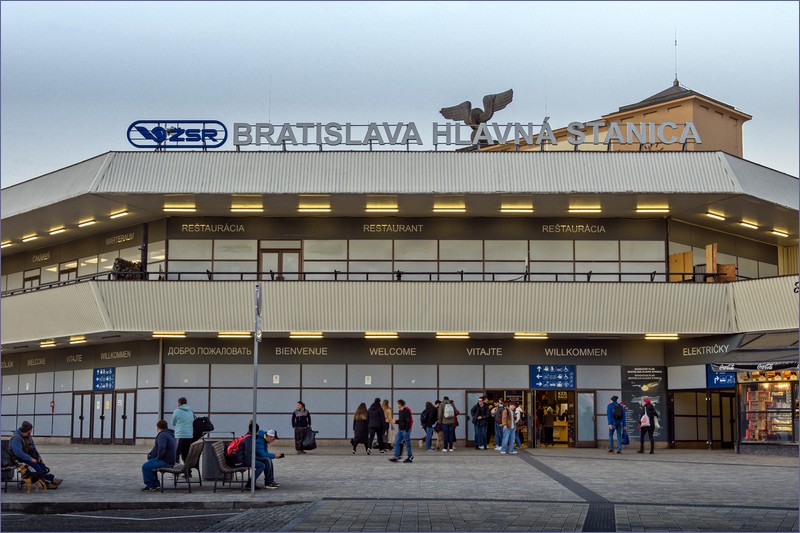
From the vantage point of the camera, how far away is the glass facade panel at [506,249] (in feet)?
124

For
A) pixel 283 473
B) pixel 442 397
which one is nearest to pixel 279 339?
pixel 442 397

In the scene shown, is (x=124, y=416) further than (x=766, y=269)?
No

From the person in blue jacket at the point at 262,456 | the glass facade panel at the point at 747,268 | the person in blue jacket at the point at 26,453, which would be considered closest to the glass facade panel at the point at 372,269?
the glass facade panel at the point at 747,268

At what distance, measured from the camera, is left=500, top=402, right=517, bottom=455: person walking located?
3244 centimetres

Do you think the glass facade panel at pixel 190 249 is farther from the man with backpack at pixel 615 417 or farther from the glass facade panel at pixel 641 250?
the man with backpack at pixel 615 417

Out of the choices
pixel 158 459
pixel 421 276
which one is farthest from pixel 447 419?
pixel 158 459

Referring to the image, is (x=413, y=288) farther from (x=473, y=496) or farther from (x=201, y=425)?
(x=473, y=496)

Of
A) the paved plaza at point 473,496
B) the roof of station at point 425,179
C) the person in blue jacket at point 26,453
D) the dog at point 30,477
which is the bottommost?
the paved plaza at point 473,496

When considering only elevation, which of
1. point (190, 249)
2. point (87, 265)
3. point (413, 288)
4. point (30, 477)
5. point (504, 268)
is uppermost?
point (190, 249)

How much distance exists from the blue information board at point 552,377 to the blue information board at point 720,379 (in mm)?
4541

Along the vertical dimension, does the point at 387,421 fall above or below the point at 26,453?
above

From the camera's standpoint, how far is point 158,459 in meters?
19.7

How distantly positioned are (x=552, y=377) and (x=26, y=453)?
69.3 feet

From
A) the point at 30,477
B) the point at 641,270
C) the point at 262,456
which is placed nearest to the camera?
the point at 30,477
